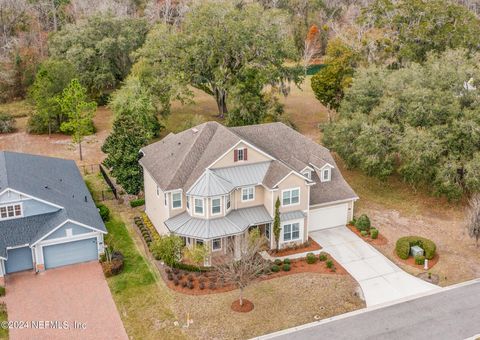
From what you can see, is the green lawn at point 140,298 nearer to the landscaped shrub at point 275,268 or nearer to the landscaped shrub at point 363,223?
the landscaped shrub at point 275,268

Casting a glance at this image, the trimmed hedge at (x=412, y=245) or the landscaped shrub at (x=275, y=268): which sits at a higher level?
the trimmed hedge at (x=412, y=245)

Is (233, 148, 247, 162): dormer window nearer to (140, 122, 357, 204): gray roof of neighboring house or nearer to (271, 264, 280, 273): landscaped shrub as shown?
(140, 122, 357, 204): gray roof of neighboring house

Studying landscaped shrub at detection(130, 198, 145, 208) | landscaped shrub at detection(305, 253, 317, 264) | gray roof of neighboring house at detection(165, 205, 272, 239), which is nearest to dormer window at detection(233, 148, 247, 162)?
gray roof of neighboring house at detection(165, 205, 272, 239)

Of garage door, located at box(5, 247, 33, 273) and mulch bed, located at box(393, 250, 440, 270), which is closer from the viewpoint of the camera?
garage door, located at box(5, 247, 33, 273)

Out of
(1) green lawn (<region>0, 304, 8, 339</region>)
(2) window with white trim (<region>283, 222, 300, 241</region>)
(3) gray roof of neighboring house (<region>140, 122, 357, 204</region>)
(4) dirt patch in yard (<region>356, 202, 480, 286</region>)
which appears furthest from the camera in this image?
(2) window with white trim (<region>283, 222, 300, 241</region>)

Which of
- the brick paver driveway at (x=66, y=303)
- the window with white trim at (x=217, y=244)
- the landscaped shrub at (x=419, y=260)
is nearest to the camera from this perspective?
the brick paver driveway at (x=66, y=303)

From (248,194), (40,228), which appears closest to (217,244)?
(248,194)

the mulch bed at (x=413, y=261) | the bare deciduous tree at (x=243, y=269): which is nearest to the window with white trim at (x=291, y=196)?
the bare deciduous tree at (x=243, y=269)

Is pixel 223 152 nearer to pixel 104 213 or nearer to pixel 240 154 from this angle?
pixel 240 154
